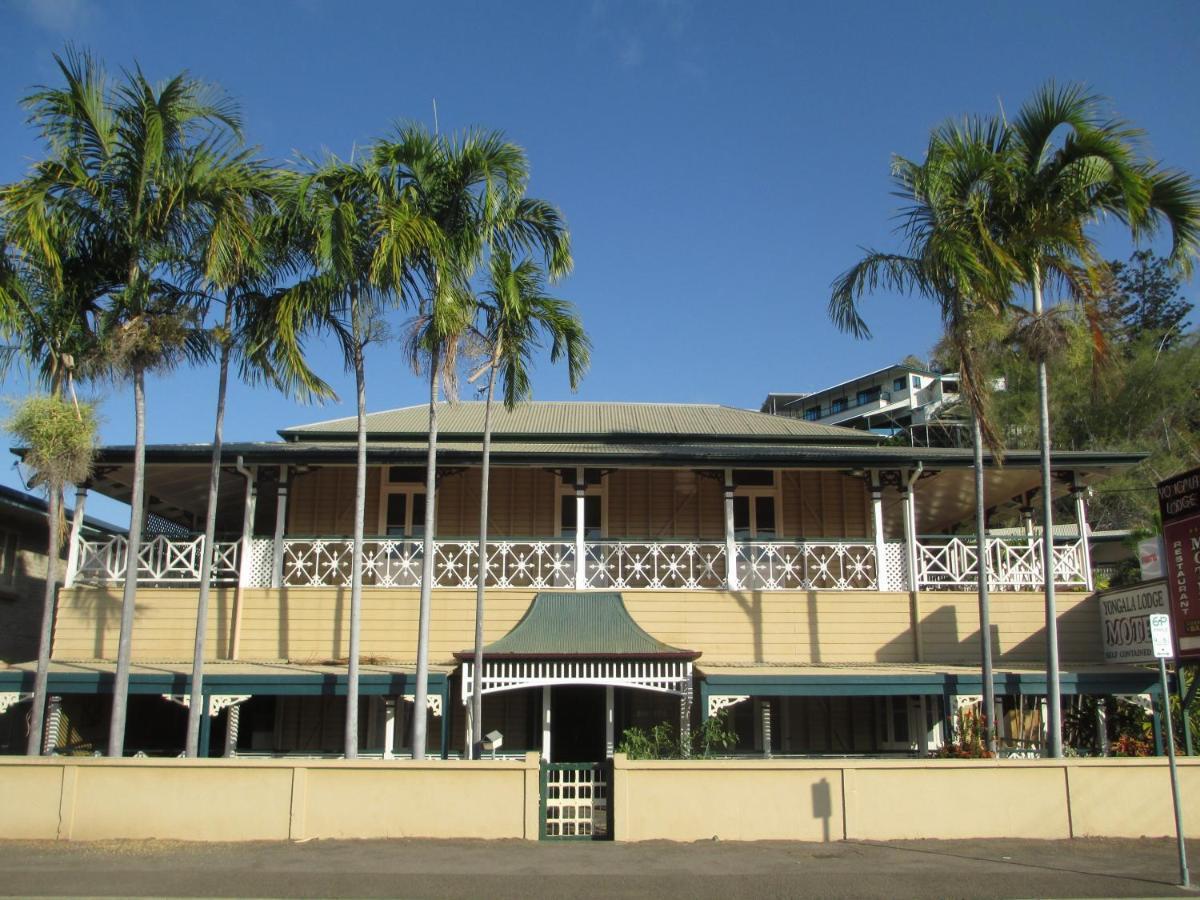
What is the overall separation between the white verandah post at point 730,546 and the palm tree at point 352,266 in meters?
6.58

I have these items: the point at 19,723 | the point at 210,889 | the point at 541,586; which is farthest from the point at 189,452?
the point at 210,889

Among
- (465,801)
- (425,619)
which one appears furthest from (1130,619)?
(425,619)

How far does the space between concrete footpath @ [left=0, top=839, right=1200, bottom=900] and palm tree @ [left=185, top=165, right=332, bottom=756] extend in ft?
13.1

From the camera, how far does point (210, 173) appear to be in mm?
14477

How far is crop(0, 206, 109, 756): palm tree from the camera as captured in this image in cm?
1397

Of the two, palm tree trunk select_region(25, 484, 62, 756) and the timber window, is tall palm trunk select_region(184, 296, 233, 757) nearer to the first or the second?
palm tree trunk select_region(25, 484, 62, 756)

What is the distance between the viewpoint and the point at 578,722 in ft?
63.1

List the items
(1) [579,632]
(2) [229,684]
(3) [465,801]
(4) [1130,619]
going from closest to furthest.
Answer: (3) [465,801] < (2) [229,684] < (1) [579,632] < (4) [1130,619]

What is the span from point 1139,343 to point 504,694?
30.8 metres

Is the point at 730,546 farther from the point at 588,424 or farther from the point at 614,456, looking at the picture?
the point at 588,424

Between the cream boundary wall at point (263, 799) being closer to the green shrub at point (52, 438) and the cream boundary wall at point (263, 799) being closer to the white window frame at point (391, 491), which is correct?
the green shrub at point (52, 438)

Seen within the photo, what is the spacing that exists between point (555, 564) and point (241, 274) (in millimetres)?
7220

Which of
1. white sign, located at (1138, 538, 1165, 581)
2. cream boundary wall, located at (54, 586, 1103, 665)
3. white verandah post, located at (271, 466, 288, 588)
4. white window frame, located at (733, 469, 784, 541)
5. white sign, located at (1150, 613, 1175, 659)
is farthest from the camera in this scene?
white window frame, located at (733, 469, 784, 541)

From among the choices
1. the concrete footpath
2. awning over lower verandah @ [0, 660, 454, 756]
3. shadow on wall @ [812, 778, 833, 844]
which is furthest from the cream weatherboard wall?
the concrete footpath
